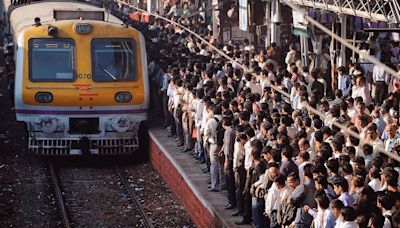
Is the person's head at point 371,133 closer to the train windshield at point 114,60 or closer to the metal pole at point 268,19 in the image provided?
the train windshield at point 114,60

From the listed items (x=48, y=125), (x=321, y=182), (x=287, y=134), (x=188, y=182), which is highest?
(x=321, y=182)

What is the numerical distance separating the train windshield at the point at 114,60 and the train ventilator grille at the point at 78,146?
1.04 metres

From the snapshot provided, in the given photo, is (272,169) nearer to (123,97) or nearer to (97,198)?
(97,198)

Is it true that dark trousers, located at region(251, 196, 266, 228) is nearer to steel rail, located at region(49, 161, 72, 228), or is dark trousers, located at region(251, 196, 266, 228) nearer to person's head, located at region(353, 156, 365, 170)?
person's head, located at region(353, 156, 365, 170)

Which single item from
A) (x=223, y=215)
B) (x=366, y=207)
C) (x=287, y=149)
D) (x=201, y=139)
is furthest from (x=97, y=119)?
(x=366, y=207)

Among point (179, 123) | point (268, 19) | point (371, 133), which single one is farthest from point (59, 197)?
point (268, 19)

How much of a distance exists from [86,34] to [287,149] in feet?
25.5

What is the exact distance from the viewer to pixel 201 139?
16.6 m

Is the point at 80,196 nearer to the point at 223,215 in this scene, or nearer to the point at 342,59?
the point at 223,215

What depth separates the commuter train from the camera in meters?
18.2

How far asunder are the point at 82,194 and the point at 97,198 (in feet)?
1.29

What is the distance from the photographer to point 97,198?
1656cm

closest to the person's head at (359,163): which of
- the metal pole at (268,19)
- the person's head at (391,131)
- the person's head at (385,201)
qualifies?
the person's head at (385,201)

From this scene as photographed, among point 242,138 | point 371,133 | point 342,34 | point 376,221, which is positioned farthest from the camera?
point 342,34
